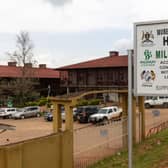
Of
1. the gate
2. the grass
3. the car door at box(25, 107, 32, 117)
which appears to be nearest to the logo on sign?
the grass

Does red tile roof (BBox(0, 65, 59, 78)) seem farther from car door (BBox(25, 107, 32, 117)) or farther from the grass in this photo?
the grass

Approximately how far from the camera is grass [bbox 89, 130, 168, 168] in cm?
1279

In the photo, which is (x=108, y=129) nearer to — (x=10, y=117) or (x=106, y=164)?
(x=106, y=164)

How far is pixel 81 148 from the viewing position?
1380 cm

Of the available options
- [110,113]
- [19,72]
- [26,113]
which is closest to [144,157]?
[110,113]

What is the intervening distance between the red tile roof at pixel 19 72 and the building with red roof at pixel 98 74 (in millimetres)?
5499

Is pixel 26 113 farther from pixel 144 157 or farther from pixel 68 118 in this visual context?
pixel 68 118

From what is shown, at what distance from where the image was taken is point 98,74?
2810 inches

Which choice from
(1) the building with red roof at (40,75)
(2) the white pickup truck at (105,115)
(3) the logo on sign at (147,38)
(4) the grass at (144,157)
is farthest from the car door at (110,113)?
(3) the logo on sign at (147,38)

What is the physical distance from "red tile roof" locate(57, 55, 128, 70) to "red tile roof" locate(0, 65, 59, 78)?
19.0ft

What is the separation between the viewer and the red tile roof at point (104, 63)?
2729 inches

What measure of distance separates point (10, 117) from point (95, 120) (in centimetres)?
1584

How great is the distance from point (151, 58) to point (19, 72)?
229 feet

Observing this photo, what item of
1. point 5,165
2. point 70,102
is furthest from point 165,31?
point 70,102
